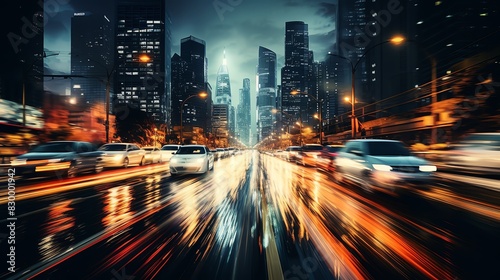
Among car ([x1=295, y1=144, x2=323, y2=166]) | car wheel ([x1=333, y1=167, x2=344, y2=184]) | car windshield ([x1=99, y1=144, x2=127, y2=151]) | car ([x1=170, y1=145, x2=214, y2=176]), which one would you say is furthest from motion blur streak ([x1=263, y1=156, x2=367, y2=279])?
car windshield ([x1=99, y1=144, x2=127, y2=151])

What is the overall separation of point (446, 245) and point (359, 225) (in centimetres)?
140

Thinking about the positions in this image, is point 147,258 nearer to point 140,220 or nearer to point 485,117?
point 140,220

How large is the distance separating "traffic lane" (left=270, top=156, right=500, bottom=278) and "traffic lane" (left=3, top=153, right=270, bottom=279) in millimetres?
1572

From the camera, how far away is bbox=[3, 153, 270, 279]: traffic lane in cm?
352

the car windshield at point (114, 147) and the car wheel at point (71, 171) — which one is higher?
the car windshield at point (114, 147)

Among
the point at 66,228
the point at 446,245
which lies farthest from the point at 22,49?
the point at 446,245

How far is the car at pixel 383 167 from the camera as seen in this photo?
321 inches

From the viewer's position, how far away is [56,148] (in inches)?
521

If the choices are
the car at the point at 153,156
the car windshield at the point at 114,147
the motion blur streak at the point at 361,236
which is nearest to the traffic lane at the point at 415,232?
the motion blur streak at the point at 361,236

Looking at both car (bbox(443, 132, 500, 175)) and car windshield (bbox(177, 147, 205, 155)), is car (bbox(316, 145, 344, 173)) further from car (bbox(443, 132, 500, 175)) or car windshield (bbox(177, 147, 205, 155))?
car windshield (bbox(177, 147, 205, 155))

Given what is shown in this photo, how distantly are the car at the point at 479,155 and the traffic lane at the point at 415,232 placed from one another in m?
5.40

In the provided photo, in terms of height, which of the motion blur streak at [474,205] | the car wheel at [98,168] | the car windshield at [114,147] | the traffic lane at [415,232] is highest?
the car windshield at [114,147]

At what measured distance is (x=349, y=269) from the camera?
3.51m

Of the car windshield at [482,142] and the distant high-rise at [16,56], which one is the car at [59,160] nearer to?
the car windshield at [482,142]
